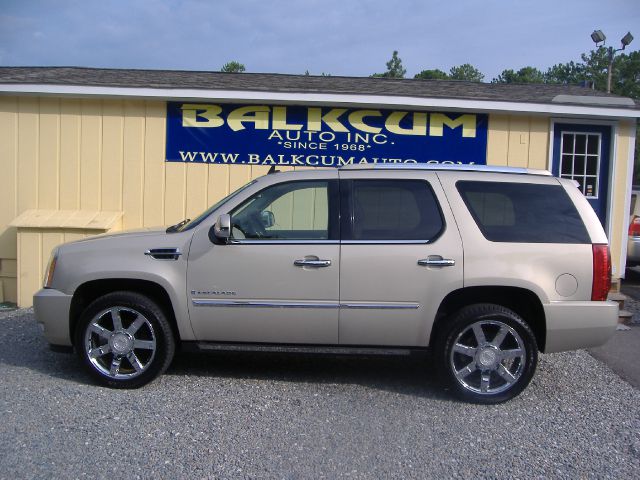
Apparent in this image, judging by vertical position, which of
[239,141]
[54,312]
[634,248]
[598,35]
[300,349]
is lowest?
[300,349]

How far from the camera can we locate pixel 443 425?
14.4ft

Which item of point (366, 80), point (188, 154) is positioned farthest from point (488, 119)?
point (188, 154)

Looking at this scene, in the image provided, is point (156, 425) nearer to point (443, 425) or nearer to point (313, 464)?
point (313, 464)

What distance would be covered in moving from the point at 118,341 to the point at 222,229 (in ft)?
4.15

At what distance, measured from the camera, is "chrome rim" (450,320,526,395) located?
4.76 m

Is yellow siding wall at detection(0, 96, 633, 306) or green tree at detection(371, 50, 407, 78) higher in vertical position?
green tree at detection(371, 50, 407, 78)

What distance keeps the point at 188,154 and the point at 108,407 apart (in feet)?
14.7

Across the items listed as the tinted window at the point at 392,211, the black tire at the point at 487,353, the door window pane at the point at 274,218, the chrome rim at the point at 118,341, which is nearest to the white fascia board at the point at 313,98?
the door window pane at the point at 274,218

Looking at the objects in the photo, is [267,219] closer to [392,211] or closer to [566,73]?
[392,211]

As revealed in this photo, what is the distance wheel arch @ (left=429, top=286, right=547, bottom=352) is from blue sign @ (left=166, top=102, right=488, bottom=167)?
3.78 meters

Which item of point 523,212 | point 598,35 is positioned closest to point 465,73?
point 598,35

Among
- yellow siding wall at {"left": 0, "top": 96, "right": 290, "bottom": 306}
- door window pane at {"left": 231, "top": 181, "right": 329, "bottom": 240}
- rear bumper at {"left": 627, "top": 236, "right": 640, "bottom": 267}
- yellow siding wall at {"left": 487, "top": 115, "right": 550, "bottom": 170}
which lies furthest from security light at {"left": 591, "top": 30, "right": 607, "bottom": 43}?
door window pane at {"left": 231, "top": 181, "right": 329, "bottom": 240}

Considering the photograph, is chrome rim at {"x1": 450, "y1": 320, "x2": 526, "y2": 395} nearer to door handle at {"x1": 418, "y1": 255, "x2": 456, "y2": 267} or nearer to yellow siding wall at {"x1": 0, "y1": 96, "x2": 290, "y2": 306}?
door handle at {"x1": 418, "y1": 255, "x2": 456, "y2": 267}

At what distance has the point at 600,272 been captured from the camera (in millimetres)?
4707
